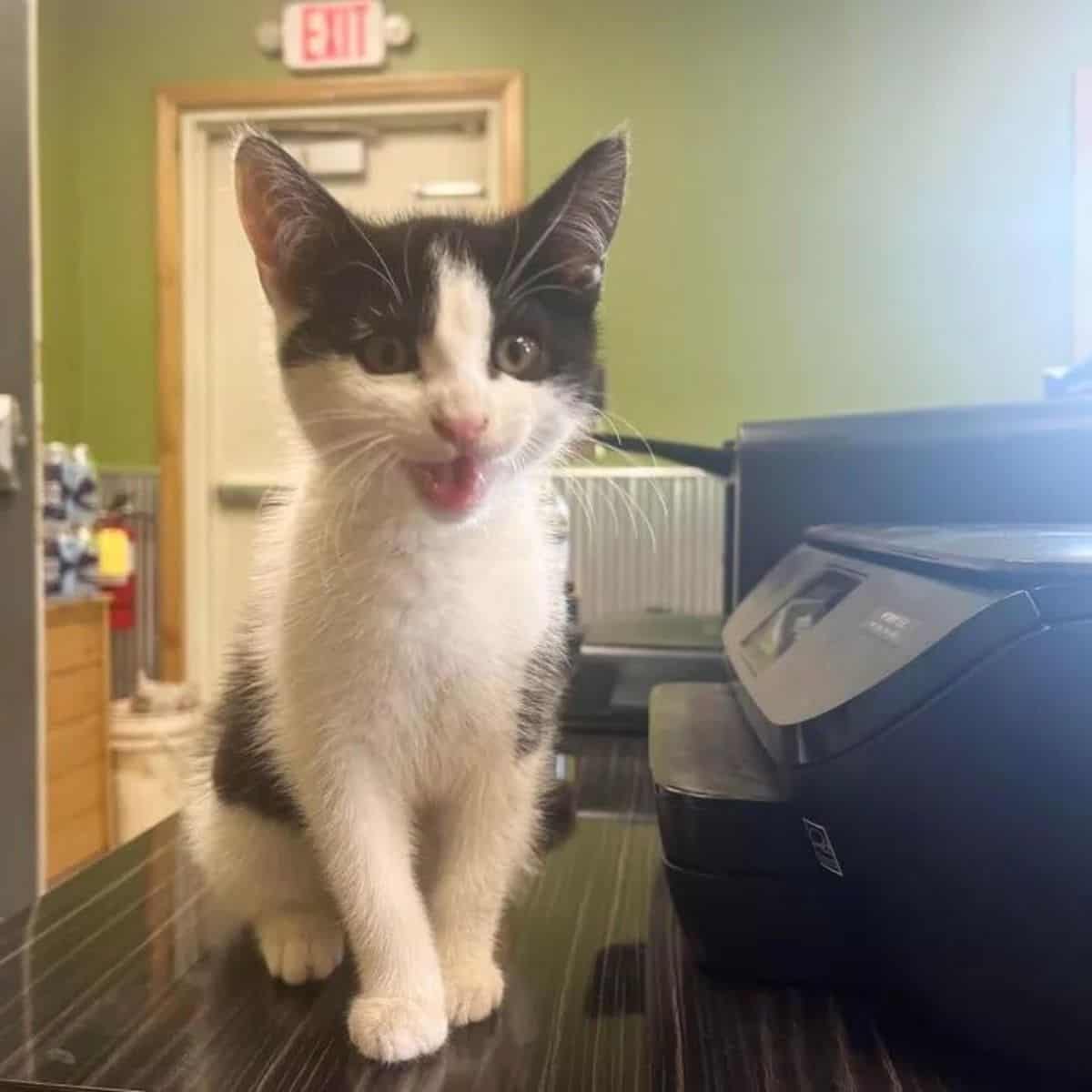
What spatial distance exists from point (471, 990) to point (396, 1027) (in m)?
0.06

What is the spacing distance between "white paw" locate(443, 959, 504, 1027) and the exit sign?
9.26 ft

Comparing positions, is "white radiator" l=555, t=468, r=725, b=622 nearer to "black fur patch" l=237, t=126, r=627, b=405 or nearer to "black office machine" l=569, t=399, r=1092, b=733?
"black office machine" l=569, t=399, r=1092, b=733

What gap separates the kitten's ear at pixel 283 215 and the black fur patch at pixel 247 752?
26cm

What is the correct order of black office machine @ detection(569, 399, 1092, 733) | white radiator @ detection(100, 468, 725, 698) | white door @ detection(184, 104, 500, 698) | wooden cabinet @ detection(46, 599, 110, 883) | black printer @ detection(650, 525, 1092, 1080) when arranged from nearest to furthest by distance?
black printer @ detection(650, 525, 1092, 1080) < black office machine @ detection(569, 399, 1092, 733) < wooden cabinet @ detection(46, 599, 110, 883) < white radiator @ detection(100, 468, 725, 698) < white door @ detection(184, 104, 500, 698)

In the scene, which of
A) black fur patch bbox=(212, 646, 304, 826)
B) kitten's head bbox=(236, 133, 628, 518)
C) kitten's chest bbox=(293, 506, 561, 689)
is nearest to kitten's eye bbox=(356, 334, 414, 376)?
kitten's head bbox=(236, 133, 628, 518)

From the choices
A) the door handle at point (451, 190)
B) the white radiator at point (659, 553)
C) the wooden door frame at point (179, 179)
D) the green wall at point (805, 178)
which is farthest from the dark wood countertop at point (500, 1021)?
the door handle at point (451, 190)

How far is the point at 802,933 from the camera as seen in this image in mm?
593

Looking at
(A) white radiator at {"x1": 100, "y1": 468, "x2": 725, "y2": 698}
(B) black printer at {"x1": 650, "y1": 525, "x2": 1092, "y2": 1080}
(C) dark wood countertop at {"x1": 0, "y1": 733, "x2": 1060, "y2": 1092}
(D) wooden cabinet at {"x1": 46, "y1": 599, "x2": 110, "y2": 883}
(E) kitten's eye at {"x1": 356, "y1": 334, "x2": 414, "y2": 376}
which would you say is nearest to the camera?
(B) black printer at {"x1": 650, "y1": 525, "x2": 1092, "y2": 1080}

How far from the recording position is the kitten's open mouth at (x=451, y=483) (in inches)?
24.1

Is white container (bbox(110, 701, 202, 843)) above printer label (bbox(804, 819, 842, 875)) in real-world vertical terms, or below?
below

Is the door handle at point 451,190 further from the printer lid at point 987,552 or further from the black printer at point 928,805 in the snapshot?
the black printer at point 928,805

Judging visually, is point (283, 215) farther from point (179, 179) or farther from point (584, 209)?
point (179, 179)

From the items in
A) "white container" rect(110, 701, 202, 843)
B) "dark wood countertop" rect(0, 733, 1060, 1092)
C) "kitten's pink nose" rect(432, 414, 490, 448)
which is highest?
"kitten's pink nose" rect(432, 414, 490, 448)

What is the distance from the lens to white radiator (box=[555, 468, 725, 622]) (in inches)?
113
